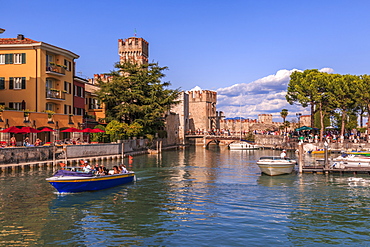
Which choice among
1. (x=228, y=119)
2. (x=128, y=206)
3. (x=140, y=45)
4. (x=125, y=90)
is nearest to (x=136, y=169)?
(x=128, y=206)

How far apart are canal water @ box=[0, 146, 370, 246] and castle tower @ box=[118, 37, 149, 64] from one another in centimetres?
5876

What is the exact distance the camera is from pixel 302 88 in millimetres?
67438

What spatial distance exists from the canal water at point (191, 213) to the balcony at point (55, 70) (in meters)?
20.1

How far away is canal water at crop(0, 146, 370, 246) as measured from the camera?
1470 cm

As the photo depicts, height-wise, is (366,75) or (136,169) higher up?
(366,75)

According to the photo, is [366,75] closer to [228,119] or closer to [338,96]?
[338,96]

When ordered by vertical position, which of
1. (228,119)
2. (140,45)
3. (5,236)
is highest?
(140,45)

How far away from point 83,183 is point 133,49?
213 feet

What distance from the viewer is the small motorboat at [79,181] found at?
2267 cm

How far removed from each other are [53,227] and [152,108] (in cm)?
4392

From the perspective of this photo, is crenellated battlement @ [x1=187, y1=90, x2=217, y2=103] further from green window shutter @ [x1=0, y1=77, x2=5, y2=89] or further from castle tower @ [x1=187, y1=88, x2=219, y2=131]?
green window shutter @ [x1=0, y1=77, x2=5, y2=89]

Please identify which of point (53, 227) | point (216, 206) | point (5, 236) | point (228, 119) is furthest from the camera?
point (228, 119)

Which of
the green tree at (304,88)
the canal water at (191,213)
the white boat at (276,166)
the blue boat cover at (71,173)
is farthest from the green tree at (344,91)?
the blue boat cover at (71,173)

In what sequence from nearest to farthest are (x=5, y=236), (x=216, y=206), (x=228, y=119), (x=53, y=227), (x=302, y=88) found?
(x=5, y=236), (x=53, y=227), (x=216, y=206), (x=302, y=88), (x=228, y=119)
